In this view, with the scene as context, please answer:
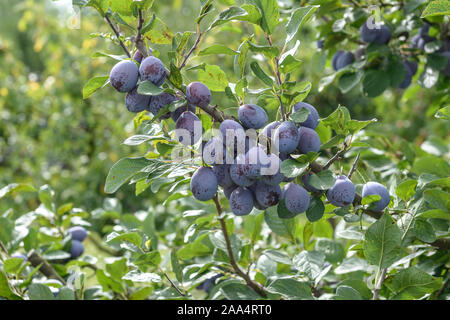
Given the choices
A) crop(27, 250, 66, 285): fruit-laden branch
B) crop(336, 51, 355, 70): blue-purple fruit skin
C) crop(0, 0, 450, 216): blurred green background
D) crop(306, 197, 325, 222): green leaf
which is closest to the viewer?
crop(306, 197, 325, 222): green leaf

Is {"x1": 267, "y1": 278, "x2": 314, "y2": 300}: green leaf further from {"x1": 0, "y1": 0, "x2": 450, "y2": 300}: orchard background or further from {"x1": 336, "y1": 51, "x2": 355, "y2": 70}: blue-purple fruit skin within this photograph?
{"x1": 336, "y1": 51, "x2": 355, "y2": 70}: blue-purple fruit skin

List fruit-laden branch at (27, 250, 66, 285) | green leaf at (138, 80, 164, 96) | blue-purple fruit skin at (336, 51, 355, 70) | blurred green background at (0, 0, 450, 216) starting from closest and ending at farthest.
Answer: green leaf at (138, 80, 164, 96), fruit-laden branch at (27, 250, 66, 285), blue-purple fruit skin at (336, 51, 355, 70), blurred green background at (0, 0, 450, 216)

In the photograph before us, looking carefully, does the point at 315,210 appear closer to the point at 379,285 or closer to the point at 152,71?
the point at 379,285

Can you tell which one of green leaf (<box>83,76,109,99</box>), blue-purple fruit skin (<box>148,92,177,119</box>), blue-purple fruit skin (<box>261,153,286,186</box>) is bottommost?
blue-purple fruit skin (<box>261,153,286,186</box>)

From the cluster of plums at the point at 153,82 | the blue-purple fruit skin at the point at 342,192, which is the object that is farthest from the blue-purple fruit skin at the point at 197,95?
the blue-purple fruit skin at the point at 342,192

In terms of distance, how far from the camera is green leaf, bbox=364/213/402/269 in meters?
0.72

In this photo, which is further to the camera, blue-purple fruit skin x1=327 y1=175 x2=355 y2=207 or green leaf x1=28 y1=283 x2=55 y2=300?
green leaf x1=28 y1=283 x2=55 y2=300

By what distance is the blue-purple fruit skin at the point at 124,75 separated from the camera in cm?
65

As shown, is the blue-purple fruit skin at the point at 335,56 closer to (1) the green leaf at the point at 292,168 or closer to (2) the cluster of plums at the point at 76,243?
(1) the green leaf at the point at 292,168

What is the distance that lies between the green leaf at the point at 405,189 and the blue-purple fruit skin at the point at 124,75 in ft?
1.56

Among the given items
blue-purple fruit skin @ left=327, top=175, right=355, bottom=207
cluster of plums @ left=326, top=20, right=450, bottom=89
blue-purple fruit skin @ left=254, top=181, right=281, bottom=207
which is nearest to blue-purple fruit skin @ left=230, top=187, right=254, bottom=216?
blue-purple fruit skin @ left=254, top=181, right=281, bottom=207

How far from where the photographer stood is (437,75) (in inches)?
44.3

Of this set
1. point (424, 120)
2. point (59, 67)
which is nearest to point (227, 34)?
point (59, 67)

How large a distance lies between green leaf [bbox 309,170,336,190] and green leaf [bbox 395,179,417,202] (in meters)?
0.18
